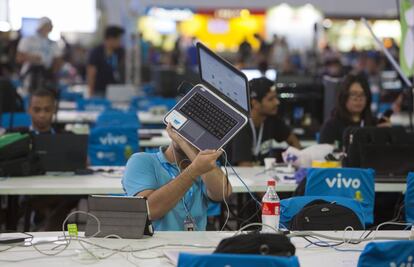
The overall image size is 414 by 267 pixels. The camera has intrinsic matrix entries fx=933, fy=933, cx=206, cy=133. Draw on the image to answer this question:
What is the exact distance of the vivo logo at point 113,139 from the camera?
7.65m

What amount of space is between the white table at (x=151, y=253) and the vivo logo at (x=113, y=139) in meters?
3.65

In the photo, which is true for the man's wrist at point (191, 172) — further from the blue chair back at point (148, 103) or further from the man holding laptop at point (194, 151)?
the blue chair back at point (148, 103)

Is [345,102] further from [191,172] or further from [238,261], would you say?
[238,261]

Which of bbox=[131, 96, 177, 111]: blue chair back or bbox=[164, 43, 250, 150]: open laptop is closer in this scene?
bbox=[164, 43, 250, 150]: open laptop

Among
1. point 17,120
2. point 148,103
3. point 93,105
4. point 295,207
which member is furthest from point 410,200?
point 148,103

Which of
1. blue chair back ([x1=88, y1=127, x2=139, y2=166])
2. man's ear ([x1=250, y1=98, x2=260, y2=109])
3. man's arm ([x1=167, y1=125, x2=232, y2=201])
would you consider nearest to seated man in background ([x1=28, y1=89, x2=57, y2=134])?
blue chair back ([x1=88, y1=127, x2=139, y2=166])

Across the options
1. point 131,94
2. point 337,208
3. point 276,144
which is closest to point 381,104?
point 131,94

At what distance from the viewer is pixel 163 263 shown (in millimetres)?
3477

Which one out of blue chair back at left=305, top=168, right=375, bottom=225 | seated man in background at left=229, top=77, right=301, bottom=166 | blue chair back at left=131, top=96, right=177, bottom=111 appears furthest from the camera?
blue chair back at left=131, top=96, right=177, bottom=111

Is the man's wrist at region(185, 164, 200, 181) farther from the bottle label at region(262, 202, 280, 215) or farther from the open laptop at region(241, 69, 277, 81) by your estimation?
the open laptop at region(241, 69, 277, 81)

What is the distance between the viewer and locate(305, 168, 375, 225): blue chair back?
214 inches

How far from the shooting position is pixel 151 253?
3.64 meters

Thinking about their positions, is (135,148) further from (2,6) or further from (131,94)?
(2,6)

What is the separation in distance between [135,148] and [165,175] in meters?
3.38
